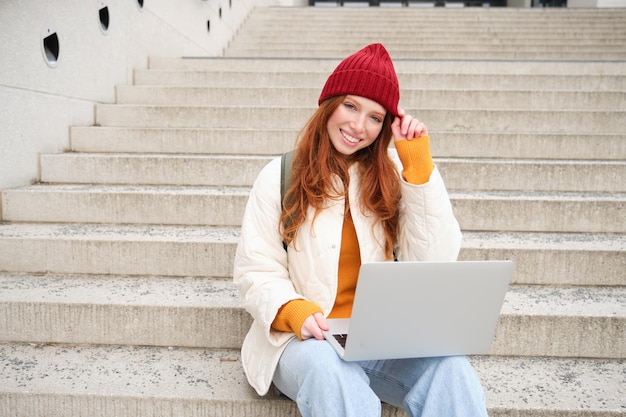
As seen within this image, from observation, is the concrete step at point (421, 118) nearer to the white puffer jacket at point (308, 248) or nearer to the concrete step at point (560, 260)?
the concrete step at point (560, 260)

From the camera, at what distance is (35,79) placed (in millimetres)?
2990

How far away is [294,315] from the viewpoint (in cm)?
146

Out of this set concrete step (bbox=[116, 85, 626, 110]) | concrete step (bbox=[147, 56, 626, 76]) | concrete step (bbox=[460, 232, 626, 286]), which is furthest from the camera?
concrete step (bbox=[147, 56, 626, 76])

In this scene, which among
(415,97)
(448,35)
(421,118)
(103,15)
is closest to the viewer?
(421,118)

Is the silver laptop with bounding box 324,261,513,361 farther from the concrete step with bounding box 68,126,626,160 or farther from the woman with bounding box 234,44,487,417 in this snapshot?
the concrete step with bounding box 68,126,626,160

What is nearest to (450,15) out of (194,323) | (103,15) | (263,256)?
(103,15)

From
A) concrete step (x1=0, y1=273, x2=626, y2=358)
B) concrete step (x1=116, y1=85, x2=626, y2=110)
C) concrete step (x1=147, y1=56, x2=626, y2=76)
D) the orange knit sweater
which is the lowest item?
concrete step (x1=0, y1=273, x2=626, y2=358)

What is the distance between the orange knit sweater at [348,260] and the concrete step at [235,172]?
1.50 meters

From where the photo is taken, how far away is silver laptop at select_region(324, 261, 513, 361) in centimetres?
126

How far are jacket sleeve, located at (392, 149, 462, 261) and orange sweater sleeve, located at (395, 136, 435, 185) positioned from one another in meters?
0.02

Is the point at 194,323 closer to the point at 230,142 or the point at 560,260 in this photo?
the point at 230,142

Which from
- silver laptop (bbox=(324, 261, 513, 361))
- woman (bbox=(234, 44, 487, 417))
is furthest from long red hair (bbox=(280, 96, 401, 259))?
silver laptop (bbox=(324, 261, 513, 361))

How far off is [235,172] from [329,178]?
4.99 feet

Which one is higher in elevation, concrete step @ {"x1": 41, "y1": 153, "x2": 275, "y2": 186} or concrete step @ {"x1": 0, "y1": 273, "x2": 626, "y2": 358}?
concrete step @ {"x1": 41, "y1": 153, "x2": 275, "y2": 186}
